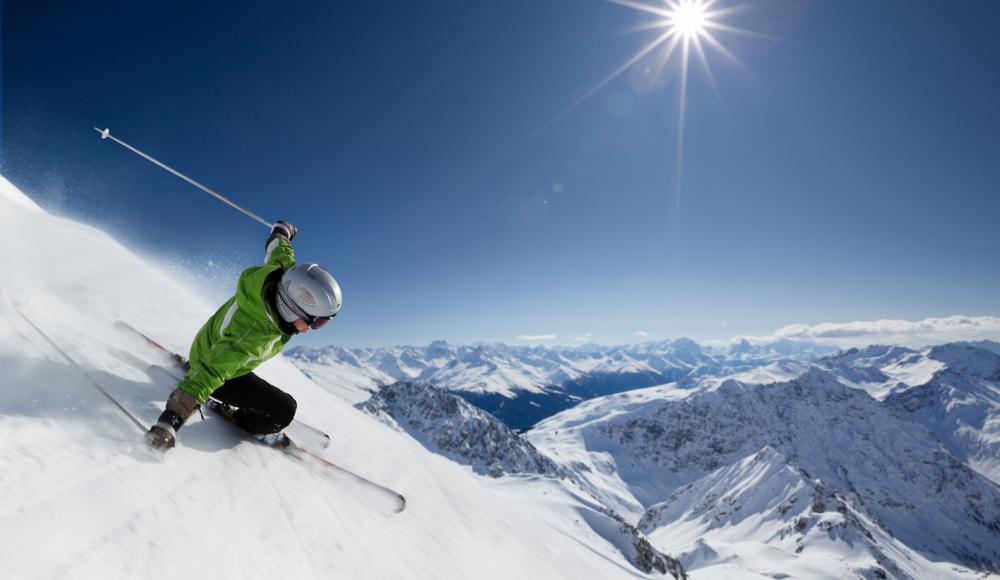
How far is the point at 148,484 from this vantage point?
344cm

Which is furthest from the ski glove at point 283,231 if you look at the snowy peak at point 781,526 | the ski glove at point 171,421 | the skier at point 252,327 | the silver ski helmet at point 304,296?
the snowy peak at point 781,526

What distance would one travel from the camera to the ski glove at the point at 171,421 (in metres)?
3.92

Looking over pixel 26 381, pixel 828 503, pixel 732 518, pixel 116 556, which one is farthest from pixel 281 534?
pixel 732 518

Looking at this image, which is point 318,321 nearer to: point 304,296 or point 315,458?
point 304,296

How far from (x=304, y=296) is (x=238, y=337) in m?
0.86

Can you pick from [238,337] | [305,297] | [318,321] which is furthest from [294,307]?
[238,337]

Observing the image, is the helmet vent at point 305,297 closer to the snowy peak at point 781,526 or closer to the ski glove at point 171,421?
the ski glove at point 171,421

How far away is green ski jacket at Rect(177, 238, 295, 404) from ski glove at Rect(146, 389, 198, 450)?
0.14 metres

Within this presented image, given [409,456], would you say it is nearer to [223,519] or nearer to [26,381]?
[223,519]

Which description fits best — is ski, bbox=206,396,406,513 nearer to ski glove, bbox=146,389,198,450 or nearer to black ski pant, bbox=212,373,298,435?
black ski pant, bbox=212,373,298,435

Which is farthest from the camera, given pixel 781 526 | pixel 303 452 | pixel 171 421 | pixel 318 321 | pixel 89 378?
pixel 781 526

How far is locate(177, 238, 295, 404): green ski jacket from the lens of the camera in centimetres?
461

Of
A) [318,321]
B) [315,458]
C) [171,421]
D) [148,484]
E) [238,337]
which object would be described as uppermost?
[318,321]

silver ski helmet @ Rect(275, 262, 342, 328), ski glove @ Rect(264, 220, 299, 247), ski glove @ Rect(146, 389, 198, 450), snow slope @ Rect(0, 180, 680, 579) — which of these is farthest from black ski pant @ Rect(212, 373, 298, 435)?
ski glove @ Rect(264, 220, 299, 247)
